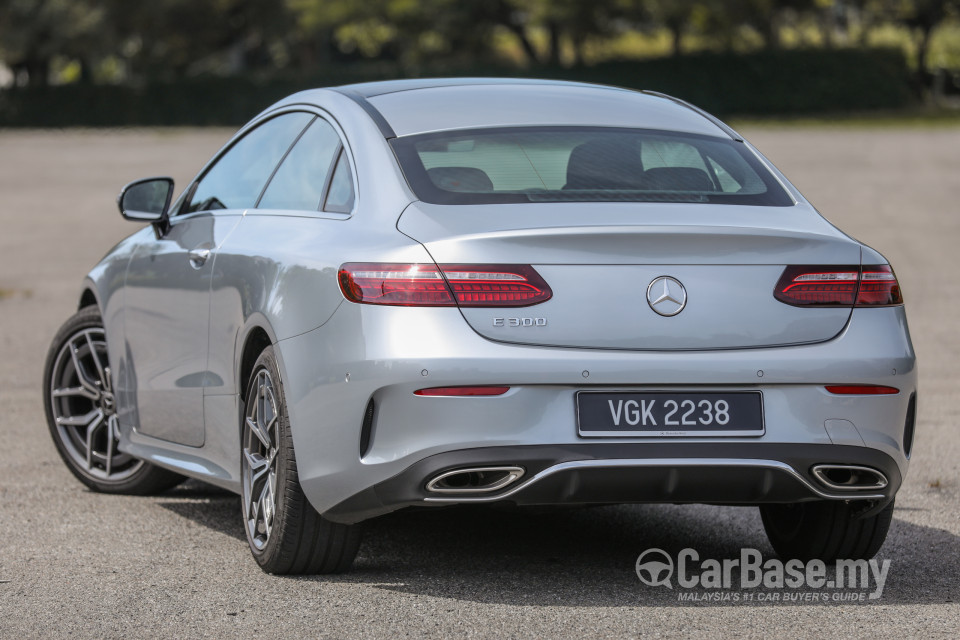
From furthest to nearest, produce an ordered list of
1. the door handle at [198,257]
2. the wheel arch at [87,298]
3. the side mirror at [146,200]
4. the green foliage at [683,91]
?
the green foliage at [683,91] < the wheel arch at [87,298] < the side mirror at [146,200] < the door handle at [198,257]

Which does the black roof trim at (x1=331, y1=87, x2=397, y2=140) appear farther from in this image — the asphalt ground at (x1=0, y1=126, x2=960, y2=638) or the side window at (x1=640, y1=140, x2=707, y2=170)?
the asphalt ground at (x1=0, y1=126, x2=960, y2=638)

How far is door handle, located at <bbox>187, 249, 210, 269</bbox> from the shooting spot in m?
5.68

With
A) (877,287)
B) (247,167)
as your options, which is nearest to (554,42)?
(247,167)

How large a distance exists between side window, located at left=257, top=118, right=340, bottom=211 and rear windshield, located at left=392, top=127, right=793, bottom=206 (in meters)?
0.35

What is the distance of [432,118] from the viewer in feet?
17.3

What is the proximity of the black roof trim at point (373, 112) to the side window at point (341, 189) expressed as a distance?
0.50 feet

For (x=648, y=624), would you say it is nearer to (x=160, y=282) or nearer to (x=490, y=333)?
(x=490, y=333)

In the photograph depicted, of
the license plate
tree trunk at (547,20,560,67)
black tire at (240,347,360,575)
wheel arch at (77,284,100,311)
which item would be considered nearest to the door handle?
black tire at (240,347,360,575)

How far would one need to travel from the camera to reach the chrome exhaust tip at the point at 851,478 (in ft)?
15.2

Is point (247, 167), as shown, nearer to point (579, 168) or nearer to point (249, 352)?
point (249, 352)

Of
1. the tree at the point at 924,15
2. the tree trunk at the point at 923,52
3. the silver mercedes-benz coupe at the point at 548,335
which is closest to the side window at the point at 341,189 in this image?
the silver mercedes-benz coupe at the point at 548,335

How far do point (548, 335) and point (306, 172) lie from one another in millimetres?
1394

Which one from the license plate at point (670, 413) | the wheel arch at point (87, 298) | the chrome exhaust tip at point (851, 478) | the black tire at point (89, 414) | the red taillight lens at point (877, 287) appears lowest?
the black tire at point (89, 414)

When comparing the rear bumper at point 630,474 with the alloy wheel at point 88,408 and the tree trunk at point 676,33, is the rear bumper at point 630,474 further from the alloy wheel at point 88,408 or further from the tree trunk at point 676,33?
the tree trunk at point 676,33
